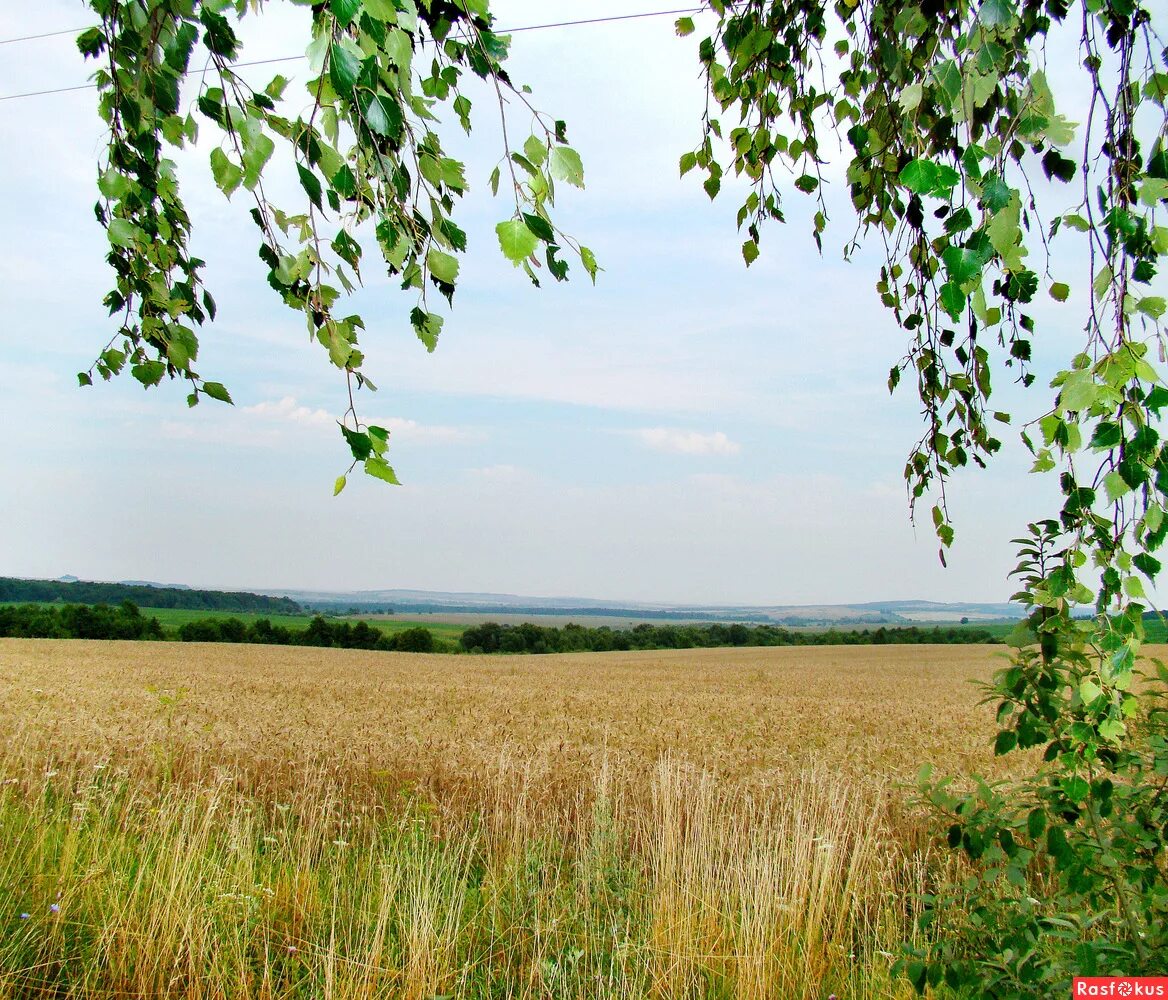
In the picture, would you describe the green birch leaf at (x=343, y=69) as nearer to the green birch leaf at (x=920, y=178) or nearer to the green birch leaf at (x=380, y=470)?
the green birch leaf at (x=380, y=470)

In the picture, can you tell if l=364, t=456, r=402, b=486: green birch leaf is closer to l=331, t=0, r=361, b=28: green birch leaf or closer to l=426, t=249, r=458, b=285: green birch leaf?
l=426, t=249, r=458, b=285: green birch leaf

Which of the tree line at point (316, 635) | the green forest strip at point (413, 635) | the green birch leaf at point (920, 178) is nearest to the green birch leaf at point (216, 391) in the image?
the green birch leaf at point (920, 178)

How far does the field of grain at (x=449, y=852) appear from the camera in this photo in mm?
2941

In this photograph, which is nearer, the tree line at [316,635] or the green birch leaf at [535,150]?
the green birch leaf at [535,150]

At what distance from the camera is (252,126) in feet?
4.22

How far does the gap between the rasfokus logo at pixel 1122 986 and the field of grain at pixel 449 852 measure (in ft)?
2.01

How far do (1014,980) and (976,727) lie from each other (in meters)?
10.3

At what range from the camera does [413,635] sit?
48.1 meters

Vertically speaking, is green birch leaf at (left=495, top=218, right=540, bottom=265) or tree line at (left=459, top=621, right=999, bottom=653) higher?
green birch leaf at (left=495, top=218, right=540, bottom=265)

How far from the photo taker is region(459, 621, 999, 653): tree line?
46250 mm

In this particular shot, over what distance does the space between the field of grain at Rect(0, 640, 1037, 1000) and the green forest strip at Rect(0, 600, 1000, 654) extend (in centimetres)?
3629

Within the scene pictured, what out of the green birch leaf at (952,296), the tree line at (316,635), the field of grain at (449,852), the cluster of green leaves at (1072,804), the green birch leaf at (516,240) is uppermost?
the green birch leaf at (516,240)

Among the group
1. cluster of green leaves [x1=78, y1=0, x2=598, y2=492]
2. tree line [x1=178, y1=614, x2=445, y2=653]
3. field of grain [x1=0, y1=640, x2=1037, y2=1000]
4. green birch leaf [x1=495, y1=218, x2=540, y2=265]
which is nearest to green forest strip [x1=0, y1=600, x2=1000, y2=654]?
tree line [x1=178, y1=614, x2=445, y2=653]

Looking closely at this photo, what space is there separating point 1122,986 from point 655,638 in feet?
155
